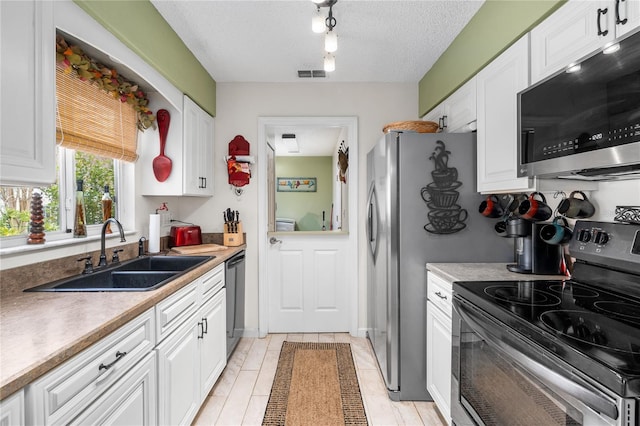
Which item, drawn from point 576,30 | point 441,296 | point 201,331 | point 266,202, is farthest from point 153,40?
point 441,296

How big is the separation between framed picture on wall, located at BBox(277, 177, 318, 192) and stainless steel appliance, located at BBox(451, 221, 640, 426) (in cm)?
537

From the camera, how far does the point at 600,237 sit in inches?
55.7

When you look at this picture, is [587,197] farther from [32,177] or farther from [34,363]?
[32,177]

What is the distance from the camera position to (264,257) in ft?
10.5

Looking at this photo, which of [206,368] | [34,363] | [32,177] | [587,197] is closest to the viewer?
[34,363]

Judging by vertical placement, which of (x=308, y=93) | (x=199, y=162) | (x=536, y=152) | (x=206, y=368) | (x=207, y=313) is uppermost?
(x=308, y=93)

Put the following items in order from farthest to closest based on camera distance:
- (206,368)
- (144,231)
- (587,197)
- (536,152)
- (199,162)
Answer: (199,162), (144,231), (206,368), (587,197), (536,152)

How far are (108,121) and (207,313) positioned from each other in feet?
4.42

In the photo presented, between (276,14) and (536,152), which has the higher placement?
(276,14)

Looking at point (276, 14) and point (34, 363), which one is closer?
point (34, 363)

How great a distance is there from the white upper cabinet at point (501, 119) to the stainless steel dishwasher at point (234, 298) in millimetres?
1899

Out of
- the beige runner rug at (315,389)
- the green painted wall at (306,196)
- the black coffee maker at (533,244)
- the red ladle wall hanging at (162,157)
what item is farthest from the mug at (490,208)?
the green painted wall at (306,196)

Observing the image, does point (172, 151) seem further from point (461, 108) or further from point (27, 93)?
point (461, 108)

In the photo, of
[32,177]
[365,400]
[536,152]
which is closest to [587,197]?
[536,152]
